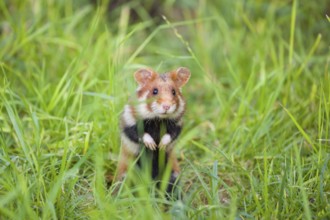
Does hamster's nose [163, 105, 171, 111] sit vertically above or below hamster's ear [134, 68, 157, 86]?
below

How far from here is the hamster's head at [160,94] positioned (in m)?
3.46

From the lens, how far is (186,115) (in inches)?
188

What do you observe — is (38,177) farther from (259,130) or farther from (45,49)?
(45,49)

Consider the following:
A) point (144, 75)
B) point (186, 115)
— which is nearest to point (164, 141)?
point (144, 75)

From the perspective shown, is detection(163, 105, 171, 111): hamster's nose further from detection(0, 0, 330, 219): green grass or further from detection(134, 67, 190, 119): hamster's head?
detection(0, 0, 330, 219): green grass

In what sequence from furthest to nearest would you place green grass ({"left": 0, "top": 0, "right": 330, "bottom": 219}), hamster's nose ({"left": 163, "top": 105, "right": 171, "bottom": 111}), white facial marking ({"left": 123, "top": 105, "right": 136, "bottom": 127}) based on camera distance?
white facial marking ({"left": 123, "top": 105, "right": 136, "bottom": 127})
hamster's nose ({"left": 163, "top": 105, "right": 171, "bottom": 111})
green grass ({"left": 0, "top": 0, "right": 330, "bottom": 219})

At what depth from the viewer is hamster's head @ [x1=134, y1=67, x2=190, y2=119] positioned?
346 centimetres

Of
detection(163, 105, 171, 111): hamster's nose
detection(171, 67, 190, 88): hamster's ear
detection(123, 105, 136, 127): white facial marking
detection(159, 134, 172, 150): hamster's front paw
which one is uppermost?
detection(171, 67, 190, 88): hamster's ear

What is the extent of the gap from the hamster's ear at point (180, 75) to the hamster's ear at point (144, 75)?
6.5 inches

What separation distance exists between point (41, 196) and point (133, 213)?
2.06 ft

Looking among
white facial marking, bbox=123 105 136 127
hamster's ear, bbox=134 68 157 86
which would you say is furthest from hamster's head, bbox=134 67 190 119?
white facial marking, bbox=123 105 136 127

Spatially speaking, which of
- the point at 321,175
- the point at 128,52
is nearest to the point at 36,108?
the point at 128,52

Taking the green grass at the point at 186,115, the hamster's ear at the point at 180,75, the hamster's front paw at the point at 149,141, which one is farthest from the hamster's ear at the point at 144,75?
the hamster's front paw at the point at 149,141

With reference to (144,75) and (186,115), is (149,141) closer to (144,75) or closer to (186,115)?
(144,75)
